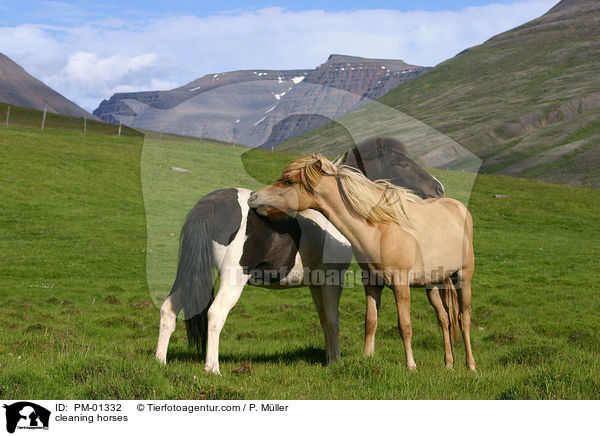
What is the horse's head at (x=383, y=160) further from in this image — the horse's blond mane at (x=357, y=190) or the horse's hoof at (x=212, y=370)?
the horse's hoof at (x=212, y=370)

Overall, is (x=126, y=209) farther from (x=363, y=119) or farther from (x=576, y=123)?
(x=576, y=123)

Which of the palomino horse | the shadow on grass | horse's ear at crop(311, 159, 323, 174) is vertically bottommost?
the shadow on grass

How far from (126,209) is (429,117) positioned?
144055 millimetres

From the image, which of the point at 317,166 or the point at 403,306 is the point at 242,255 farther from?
the point at 403,306

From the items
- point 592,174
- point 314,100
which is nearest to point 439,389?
point 314,100

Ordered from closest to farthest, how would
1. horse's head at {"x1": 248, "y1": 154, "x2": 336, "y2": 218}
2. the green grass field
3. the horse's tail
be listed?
the green grass field, horse's head at {"x1": 248, "y1": 154, "x2": 336, "y2": 218}, the horse's tail

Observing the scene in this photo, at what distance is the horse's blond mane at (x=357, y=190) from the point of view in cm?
601

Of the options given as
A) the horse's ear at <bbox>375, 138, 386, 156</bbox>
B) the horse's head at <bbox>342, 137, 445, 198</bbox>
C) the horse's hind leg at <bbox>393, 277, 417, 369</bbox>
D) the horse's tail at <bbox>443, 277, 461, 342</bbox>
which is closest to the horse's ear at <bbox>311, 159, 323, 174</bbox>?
the horse's head at <bbox>342, 137, 445, 198</bbox>

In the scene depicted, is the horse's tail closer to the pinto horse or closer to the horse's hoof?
the pinto horse

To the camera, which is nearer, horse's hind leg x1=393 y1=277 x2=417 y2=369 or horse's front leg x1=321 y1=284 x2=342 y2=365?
horse's hind leg x1=393 y1=277 x2=417 y2=369

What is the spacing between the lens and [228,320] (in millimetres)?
13609

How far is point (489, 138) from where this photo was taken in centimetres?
13500
